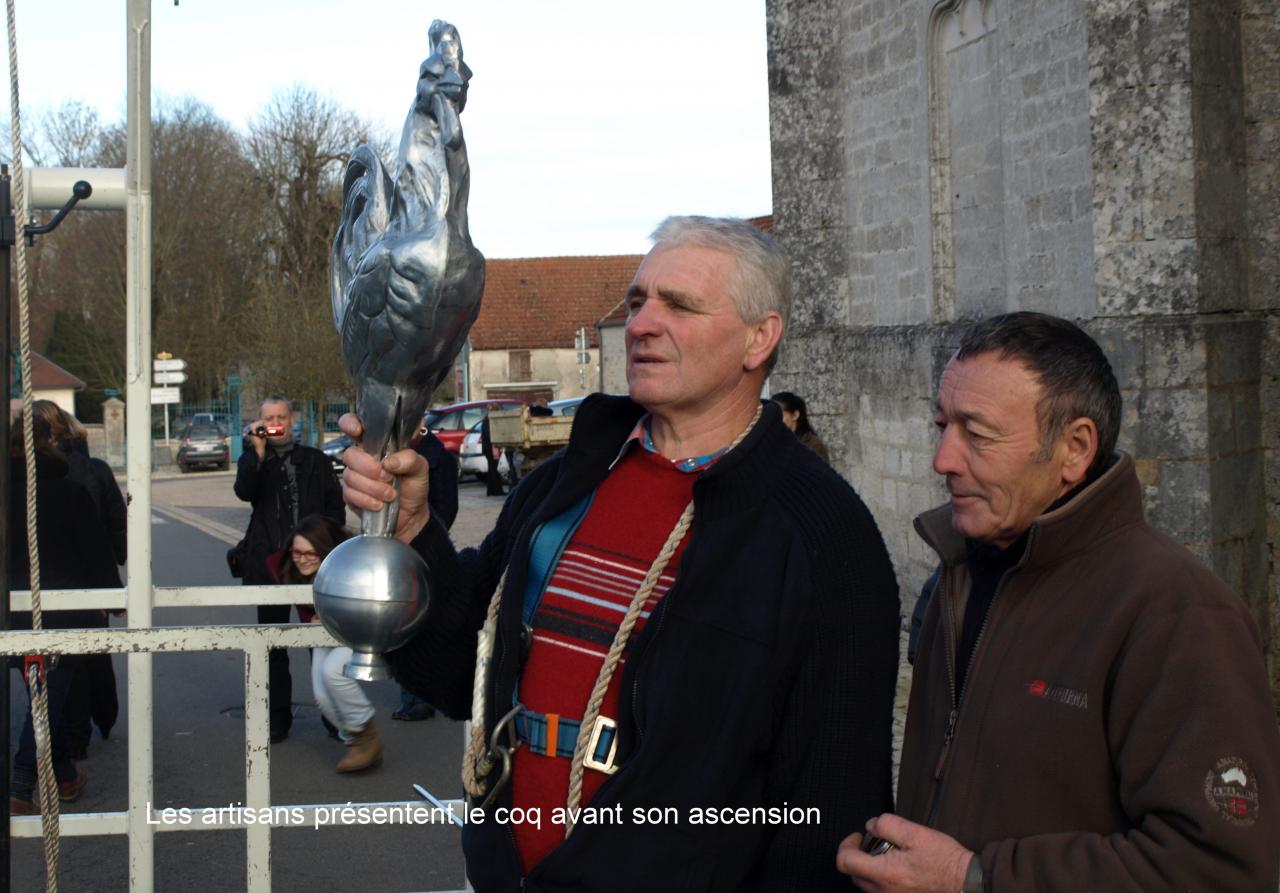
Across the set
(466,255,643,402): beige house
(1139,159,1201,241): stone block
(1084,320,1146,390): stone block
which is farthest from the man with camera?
(466,255,643,402): beige house

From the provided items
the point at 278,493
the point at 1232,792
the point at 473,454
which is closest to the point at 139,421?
the point at 1232,792

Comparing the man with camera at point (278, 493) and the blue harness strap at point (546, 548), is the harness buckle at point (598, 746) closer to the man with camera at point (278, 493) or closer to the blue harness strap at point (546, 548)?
the blue harness strap at point (546, 548)

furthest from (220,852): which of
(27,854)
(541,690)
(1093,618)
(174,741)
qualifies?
(1093,618)

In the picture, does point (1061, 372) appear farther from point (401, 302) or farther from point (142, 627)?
point (142, 627)

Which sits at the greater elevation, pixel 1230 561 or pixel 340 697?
pixel 1230 561

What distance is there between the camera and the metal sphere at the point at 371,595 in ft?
7.14

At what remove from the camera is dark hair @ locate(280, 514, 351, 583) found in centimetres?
691

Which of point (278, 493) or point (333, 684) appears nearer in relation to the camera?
point (333, 684)

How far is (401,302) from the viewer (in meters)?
2.11

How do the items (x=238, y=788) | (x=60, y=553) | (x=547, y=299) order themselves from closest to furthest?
(x=238, y=788)
(x=60, y=553)
(x=547, y=299)

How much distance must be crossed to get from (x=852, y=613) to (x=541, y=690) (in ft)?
1.66

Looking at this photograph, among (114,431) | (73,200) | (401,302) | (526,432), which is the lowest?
(401,302)

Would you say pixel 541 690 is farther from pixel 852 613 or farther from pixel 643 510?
pixel 852 613

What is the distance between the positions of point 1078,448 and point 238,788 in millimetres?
5357
